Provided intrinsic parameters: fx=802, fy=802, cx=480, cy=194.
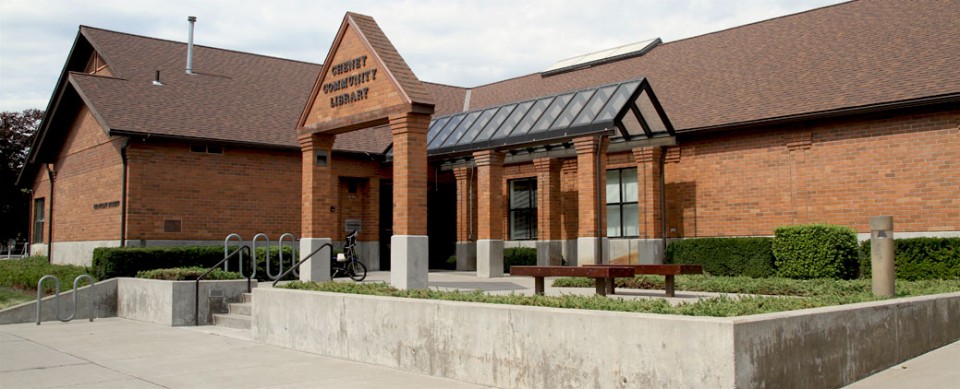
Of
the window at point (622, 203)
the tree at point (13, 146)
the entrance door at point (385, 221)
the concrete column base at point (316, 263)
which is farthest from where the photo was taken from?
the tree at point (13, 146)

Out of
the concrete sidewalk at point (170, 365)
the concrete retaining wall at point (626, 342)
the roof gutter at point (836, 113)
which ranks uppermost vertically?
the roof gutter at point (836, 113)

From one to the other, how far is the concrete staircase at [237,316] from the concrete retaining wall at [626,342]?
3.76 meters

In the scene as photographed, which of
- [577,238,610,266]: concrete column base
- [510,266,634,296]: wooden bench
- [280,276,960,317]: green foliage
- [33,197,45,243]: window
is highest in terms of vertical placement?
[33,197,45,243]: window

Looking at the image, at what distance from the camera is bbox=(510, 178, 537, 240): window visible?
84.4 ft

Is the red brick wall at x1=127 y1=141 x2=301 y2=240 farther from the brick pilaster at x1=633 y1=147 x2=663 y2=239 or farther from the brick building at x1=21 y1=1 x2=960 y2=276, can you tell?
the brick pilaster at x1=633 y1=147 x2=663 y2=239

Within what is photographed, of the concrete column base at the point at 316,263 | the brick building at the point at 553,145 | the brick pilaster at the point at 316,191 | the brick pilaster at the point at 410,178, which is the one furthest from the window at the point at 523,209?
the brick pilaster at the point at 410,178

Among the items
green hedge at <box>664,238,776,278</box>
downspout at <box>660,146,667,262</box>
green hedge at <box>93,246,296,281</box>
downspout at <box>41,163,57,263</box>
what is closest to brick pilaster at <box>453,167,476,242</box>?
downspout at <box>660,146,667,262</box>

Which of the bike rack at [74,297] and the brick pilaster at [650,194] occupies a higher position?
the brick pilaster at [650,194]

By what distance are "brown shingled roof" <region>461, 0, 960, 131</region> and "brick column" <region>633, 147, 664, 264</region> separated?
1.15m

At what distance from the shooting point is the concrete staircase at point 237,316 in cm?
1413

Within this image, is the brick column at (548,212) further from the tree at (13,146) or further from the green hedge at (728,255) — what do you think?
the tree at (13,146)

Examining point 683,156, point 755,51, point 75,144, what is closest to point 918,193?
point 683,156

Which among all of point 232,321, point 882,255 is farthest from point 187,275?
point 882,255

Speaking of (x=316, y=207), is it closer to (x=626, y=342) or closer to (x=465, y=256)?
(x=465, y=256)
